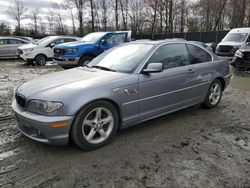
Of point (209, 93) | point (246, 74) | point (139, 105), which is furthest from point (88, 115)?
point (246, 74)

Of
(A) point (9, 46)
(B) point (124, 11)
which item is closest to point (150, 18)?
(B) point (124, 11)

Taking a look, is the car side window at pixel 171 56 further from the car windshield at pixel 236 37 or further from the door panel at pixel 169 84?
the car windshield at pixel 236 37

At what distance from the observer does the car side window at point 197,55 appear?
4.57 m

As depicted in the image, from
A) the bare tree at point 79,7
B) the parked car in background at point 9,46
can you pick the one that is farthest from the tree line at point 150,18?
the parked car in background at point 9,46

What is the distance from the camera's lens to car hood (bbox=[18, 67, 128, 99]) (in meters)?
3.15

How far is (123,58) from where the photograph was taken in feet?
13.5

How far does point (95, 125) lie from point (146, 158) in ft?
2.75

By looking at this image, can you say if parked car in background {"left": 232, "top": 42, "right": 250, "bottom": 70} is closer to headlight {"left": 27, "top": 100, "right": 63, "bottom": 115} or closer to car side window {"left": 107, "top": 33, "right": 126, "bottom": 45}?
car side window {"left": 107, "top": 33, "right": 126, "bottom": 45}

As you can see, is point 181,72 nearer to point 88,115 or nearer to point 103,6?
point 88,115

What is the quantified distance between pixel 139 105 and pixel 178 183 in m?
1.37

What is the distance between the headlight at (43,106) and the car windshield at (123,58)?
1271mm

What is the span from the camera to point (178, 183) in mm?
2592

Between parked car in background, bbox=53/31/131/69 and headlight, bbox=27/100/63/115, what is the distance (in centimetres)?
683

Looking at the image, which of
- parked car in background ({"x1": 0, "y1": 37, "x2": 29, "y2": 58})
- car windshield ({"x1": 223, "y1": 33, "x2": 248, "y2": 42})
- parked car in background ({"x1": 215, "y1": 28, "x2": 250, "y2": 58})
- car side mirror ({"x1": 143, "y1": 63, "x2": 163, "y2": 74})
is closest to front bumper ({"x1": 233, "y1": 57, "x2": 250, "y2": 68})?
parked car in background ({"x1": 215, "y1": 28, "x2": 250, "y2": 58})
